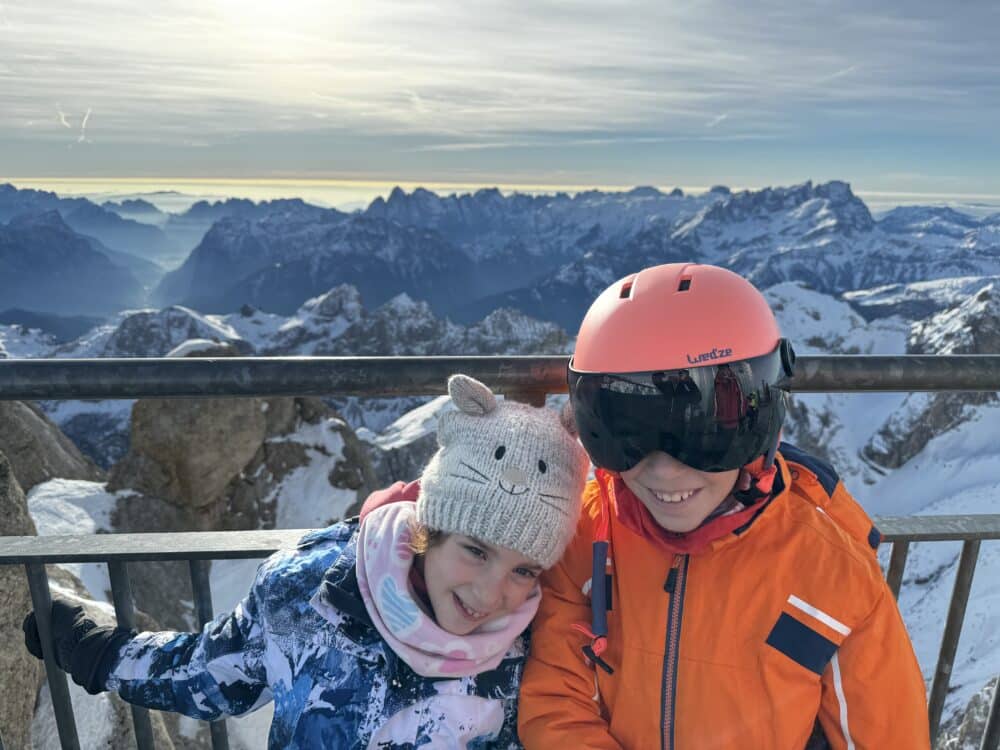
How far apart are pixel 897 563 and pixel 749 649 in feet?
3.78

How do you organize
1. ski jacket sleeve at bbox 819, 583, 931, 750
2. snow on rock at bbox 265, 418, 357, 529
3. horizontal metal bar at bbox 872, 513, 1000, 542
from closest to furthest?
ski jacket sleeve at bbox 819, 583, 931, 750, horizontal metal bar at bbox 872, 513, 1000, 542, snow on rock at bbox 265, 418, 357, 529

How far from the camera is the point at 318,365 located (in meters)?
2.51

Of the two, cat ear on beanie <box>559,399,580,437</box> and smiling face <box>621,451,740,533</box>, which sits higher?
cat ear on beanie <box>559,399,580,437</box>

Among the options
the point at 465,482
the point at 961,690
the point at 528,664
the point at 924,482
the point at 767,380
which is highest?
the point at 767,380

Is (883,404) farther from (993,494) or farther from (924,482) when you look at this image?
(993,494)

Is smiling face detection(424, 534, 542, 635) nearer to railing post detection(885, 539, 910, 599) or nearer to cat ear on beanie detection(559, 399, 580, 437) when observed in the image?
cat ear on beanie detection(559, 399, 580, 437)

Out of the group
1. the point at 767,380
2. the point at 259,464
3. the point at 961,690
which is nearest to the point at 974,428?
the point at 961,690

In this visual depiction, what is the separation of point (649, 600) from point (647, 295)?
880 millimetres

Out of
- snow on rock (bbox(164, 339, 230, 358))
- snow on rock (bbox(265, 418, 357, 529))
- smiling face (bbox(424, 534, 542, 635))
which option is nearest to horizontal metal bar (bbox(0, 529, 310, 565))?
smiling face (bbox(424, 534, 542, 635))

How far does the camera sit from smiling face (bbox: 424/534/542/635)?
7.11ft

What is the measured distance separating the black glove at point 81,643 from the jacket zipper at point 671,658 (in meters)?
1.96

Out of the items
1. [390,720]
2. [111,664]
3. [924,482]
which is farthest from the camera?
[924,482]

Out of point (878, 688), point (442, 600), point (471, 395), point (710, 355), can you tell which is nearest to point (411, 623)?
point (442, 600)

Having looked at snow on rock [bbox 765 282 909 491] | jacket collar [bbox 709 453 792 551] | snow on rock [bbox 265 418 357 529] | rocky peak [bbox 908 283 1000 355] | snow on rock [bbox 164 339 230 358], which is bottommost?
snow on rock [bbox 765 282 909 491]
